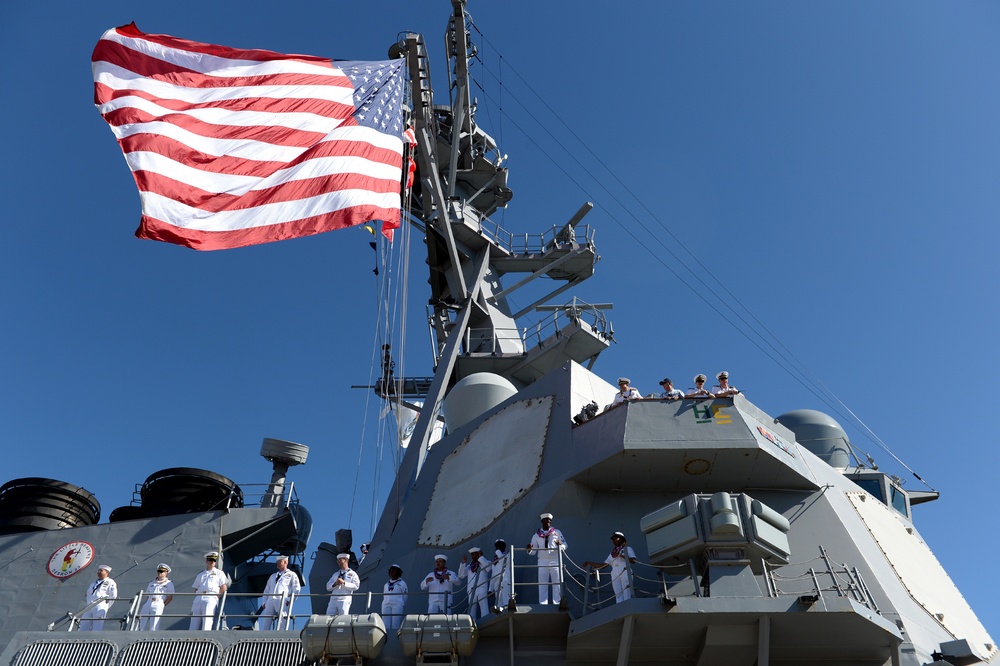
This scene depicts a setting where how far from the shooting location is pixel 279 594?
9859 mm

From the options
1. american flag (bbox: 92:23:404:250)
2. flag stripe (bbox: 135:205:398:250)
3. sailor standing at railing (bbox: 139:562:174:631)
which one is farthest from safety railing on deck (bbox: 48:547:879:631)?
american flag (bbox: 92:23:404:250)

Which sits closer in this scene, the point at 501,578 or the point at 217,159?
the point at 501,578

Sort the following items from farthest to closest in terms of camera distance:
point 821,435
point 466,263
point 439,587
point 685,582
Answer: point 466,263, point 821,435, point 439,587, point 685,582

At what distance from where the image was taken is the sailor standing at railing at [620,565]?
8.57 m

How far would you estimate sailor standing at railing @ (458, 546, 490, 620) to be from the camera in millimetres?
9188

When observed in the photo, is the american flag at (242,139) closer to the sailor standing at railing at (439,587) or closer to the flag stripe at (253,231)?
the flag stripe at (253,231)

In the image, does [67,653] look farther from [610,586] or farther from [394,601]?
[610,586]

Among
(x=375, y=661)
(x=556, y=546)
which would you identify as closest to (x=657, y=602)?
(x=556, y=546)

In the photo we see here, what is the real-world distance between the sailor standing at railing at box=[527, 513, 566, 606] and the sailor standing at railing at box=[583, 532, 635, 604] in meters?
0.42

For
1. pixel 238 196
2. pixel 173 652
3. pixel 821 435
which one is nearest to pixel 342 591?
pixel 173 652

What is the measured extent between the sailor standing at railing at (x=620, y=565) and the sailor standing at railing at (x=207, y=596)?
421 centimetres

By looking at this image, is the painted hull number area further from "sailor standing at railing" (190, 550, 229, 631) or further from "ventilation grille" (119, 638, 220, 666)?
"ventilation grille" (119, 638, 220, 666)

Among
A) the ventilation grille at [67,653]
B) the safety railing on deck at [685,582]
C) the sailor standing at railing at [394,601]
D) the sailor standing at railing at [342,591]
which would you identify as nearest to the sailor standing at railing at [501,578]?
the safety railing on deck at [685,582]

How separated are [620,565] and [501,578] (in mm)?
1224
